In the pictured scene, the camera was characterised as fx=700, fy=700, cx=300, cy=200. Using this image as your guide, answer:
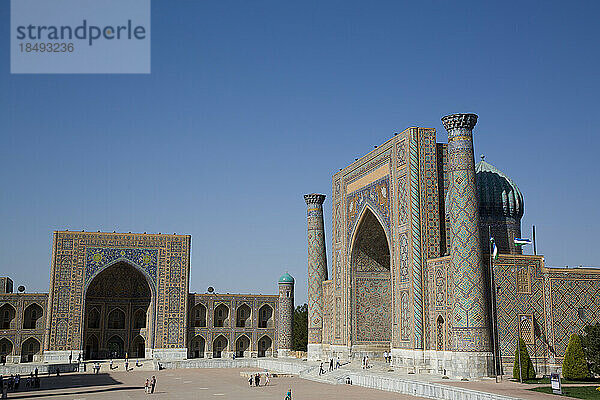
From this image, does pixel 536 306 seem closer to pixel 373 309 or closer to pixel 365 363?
pixel 365 363

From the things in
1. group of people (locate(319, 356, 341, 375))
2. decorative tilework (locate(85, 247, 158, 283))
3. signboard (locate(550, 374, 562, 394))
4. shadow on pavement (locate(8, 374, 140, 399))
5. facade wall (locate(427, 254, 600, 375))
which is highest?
decorative tilework (locate(85, 247, 158, 283))

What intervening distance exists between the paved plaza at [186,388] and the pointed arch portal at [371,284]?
13.8 ft

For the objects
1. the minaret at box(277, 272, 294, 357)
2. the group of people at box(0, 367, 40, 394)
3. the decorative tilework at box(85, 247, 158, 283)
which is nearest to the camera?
the group of people at box(0, 367, 40, 394)

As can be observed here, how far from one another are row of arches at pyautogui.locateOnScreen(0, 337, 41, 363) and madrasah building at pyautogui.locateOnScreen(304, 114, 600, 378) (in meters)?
17.2

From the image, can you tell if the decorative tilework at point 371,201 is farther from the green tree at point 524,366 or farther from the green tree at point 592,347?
the green tree at point 592,347

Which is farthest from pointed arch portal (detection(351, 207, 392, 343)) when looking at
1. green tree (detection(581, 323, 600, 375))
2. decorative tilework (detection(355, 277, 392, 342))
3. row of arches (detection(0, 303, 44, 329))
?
row of arches (detection(0, 303, 44, 329))

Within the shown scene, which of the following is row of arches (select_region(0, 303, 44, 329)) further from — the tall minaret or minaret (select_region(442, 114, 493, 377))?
minaret (select_region(442, 114, 493, 377))

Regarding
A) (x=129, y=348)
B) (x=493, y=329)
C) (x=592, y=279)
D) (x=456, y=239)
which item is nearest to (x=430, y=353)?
(x=493, y=329)

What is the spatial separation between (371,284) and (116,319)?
1708 cm

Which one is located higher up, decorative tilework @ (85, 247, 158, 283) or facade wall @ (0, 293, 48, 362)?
decorative tilework @ (85, 247, 158, 283)

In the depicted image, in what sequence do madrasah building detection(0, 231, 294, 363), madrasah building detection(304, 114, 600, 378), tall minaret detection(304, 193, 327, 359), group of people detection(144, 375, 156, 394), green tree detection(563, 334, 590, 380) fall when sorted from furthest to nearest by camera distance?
madrasah building detection(0, 231, 294, 363), tall minaret detection(304, 193, 327, 359), madrasah building detection(304, 114, 600, 378), group of people detection(144, 375, 156, 394), green tree detection(563, 334, 590, 380)

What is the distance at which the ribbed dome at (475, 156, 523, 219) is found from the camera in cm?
2842

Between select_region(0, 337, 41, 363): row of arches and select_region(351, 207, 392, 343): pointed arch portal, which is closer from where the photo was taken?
select_region(351, 207, 392, 343): pointed arch portal

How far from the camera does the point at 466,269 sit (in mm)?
22828
